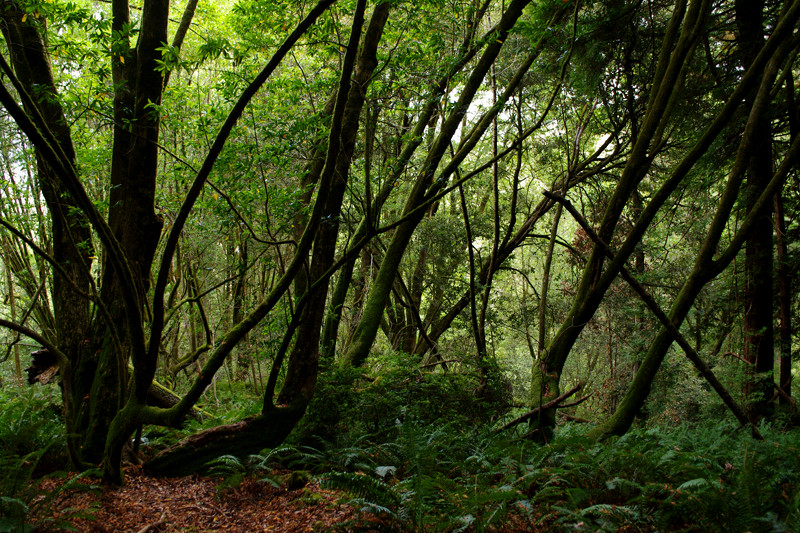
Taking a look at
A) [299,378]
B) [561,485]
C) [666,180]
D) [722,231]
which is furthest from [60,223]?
[722,231]

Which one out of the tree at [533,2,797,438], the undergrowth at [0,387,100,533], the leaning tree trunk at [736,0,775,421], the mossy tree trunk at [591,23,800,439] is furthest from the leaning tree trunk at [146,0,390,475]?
the leaning tree trunk at [736,0,775,421]

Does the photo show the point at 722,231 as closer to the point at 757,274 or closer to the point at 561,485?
the point at 757,274

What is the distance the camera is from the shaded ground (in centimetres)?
310

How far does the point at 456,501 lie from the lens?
10.3ft

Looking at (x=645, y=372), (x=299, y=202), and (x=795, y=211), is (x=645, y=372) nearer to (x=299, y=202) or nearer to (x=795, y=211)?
(x=795, y=211)

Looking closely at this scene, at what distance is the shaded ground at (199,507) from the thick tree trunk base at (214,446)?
13cm

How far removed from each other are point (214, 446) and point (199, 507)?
27.5 inches

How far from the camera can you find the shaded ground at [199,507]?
122 inches

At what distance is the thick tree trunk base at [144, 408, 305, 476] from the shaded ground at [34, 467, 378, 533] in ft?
0.42

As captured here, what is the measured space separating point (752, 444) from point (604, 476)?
5.50 ft

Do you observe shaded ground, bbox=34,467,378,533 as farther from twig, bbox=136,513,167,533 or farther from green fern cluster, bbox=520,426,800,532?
green fern cluster, bbox=520,426,800,532

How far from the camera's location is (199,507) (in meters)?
3.54

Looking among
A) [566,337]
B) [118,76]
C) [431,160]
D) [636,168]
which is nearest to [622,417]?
[566,337]

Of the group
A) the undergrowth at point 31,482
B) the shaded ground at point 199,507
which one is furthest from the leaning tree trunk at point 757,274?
the undergrowth at point 31,482
